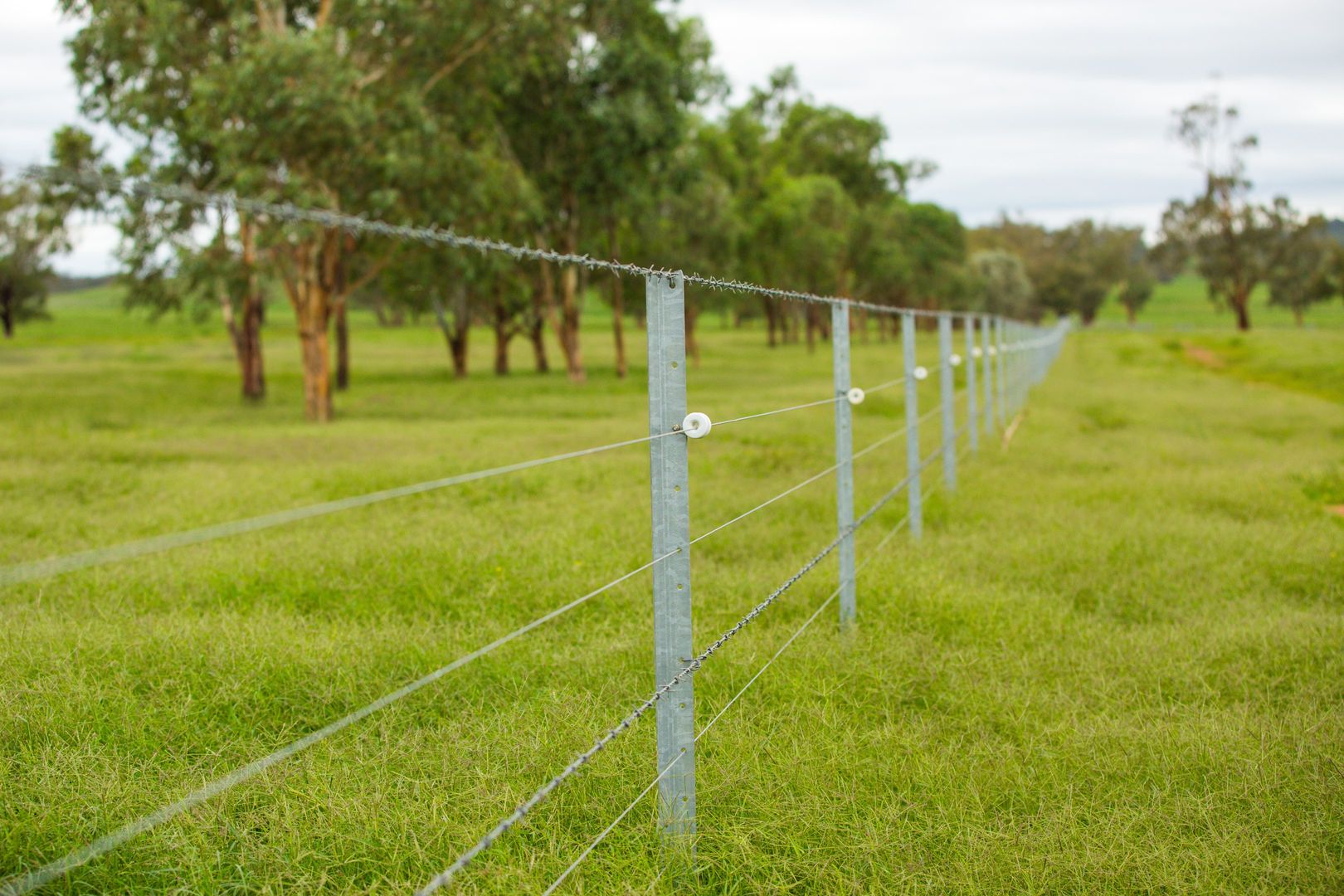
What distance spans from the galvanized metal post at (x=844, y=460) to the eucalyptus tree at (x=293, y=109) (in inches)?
519

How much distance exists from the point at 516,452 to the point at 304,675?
844 cm

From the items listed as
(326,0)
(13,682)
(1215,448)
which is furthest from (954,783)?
(326,0)

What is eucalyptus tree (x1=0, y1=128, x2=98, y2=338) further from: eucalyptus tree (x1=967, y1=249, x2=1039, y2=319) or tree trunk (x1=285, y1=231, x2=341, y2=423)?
eucalyptus tree (x1=967, y1=249, x2=1039, y2=319)

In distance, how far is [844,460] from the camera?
530 centimetres

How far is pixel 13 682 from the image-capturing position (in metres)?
4.25

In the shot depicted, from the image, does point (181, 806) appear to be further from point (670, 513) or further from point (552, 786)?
point (670, 513)

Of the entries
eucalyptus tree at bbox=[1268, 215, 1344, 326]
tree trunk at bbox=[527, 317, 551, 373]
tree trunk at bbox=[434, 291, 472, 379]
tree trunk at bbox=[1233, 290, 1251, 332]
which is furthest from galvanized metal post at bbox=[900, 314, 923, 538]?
eucalyptus tree at bbox=[1268, 215, 1344, 326]

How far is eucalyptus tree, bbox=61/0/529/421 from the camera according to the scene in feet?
54.5

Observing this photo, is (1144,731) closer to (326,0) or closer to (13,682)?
(13,682)

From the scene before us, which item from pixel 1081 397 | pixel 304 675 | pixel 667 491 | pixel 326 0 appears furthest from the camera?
pixel 1081 397

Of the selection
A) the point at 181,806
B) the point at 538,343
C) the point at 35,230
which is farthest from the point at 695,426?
the point at 35,230

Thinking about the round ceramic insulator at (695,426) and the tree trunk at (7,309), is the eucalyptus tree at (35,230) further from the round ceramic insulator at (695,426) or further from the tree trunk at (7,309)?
the round ceramic insulator at (695,426)

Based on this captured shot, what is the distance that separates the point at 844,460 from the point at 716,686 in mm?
1378

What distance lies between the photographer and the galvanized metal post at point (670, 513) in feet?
9.73
